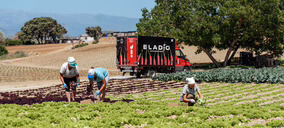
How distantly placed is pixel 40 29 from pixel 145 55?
327ft

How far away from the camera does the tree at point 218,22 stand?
3550 centimetres

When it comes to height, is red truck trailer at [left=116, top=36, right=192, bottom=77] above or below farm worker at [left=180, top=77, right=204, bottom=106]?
above

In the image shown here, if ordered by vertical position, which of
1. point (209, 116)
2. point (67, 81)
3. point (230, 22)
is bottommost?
point (209, 116)

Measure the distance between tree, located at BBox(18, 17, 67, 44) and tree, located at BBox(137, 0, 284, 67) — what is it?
86.6m

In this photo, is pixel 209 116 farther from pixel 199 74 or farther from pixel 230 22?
pixel 230 22

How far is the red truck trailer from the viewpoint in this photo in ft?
85.7

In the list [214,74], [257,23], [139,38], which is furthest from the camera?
[257,23]

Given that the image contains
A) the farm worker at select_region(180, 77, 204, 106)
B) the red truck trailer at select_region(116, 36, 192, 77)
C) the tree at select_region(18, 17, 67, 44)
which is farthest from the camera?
the tree at select_region(18, 17, 67, 44)

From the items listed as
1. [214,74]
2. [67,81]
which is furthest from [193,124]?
[214,74]

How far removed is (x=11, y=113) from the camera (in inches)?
353

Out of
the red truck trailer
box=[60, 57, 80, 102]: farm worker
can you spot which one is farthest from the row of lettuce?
box=[60, 57, 80, 102]: farm worker

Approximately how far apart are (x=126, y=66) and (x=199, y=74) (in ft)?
21.8

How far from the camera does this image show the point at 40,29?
119 metres

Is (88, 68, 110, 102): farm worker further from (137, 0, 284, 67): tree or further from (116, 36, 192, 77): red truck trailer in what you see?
(137, 0, 284, 67): tree
